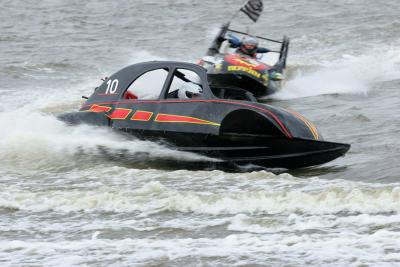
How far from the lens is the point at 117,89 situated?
11922 mm

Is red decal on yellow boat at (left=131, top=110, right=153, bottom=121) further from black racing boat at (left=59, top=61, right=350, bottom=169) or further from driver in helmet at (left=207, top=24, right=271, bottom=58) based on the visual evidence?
driver in helmet at (left=207, top=24, right=271, bottom=58)

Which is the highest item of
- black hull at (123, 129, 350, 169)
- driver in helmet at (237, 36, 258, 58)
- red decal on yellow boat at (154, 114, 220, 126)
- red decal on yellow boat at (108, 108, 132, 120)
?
driver in helmet at (237, 36, 258, 58)

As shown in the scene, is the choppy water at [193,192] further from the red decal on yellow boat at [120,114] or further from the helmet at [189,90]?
the helmet at [189,90]

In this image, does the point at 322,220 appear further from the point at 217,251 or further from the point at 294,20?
the point at 294,20

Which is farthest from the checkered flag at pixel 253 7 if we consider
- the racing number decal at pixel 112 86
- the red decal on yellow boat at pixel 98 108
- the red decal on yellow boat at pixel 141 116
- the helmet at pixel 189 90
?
the red decal on yellow boat at pixel 141 116

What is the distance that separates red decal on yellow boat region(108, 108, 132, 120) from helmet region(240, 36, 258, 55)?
730 cm

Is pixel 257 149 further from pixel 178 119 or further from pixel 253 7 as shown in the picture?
pixel 253 7

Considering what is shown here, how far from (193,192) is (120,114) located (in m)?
2.76

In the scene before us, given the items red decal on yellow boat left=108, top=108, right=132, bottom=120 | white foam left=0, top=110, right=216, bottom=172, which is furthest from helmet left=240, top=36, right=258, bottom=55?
red decal on yellow boat left=108, top=108, right=132, bottom=120

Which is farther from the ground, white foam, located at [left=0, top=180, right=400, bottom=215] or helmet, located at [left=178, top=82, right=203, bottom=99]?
helmet, located at [left=178, top=82, right=203, bottom=99]

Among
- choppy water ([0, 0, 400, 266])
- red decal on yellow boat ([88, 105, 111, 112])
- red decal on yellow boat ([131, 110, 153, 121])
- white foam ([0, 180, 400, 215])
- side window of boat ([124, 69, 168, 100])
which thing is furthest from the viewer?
side window of boat ([124, 69, 168, 100])

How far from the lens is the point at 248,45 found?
18.4m

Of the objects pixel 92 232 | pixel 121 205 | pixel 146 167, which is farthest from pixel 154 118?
pixel 92 232

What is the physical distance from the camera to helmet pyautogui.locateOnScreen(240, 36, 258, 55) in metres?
18.4
